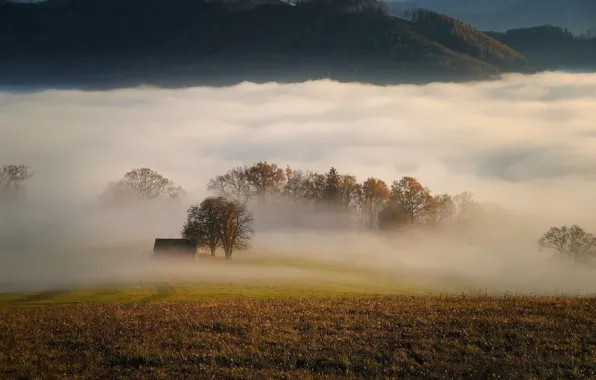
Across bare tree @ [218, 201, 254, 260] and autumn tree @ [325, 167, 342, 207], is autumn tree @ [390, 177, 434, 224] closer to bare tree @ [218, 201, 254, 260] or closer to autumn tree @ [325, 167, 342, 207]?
autumn tree @ [325, 167, 342, 207]

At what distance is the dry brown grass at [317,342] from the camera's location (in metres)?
17.5

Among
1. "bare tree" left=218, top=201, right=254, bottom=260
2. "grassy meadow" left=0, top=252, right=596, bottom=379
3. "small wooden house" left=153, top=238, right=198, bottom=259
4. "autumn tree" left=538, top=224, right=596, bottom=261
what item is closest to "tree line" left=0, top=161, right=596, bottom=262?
"bare tree" left=218, top=201, right=254, bottom=260

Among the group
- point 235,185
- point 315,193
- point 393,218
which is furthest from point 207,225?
point 315,193

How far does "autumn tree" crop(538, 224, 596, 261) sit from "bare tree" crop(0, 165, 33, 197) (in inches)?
5100

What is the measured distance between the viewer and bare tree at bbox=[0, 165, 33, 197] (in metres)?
127

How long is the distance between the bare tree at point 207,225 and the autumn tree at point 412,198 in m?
44.6

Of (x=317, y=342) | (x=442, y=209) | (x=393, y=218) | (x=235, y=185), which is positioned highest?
(x=235, y=185)

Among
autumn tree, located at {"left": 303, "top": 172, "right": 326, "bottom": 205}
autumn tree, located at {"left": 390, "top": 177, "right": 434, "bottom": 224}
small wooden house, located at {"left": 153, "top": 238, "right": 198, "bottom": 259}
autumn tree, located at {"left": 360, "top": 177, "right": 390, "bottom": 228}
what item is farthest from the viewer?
autumn tree, located at {"left": 303, "top": 172, "right": 326, "bottom": 205}

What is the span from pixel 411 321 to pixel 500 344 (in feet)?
16.1

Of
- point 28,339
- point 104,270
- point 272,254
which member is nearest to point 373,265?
point 272,254

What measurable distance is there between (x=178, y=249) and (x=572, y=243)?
238 feet

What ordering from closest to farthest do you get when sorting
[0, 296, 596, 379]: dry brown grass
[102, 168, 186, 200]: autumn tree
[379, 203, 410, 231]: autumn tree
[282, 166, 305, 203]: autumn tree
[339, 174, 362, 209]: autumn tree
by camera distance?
1. [0, 296, 596, 379]: dry brown grass
2. [379, 203, 410, 231]: autumn tree
3. [102, 168, 186, 200]: autumn tree
4. [339, 174, 362, 209]: autumn tree
5. [282, 166, 305, 203]: autumn tree

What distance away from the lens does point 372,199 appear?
4828 inches

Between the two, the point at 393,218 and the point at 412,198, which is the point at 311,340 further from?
the point at 412,198
